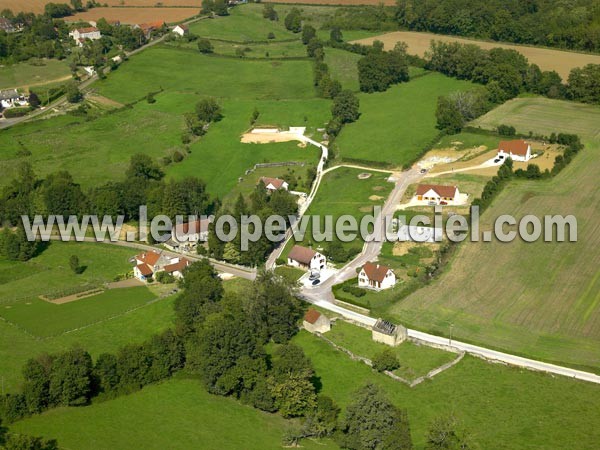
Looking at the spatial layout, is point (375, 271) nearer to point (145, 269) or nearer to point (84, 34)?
point (145, 269)

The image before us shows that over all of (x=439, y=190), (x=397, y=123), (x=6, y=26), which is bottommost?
(x=439, y=190)

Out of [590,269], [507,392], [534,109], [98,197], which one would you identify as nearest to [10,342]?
Answer: [98,197]

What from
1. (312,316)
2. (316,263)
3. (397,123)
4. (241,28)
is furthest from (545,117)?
(241,28)

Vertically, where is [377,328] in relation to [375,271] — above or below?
below

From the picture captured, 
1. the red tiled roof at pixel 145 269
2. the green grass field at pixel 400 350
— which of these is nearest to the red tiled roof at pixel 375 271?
the green grass field at pixel 400 350

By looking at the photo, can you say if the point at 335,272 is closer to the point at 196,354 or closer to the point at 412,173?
the point at 196,354

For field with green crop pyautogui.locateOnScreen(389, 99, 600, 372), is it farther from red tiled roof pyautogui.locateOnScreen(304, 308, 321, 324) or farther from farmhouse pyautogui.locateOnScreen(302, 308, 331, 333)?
red tiled roof pyautogui.locateOnScreen(304, 308, 321, 324)

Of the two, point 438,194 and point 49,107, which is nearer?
point 438,194

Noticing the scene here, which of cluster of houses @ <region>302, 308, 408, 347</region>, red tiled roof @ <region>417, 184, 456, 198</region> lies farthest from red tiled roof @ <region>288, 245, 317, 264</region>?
red tiled roof @ <region>417, 184, 456, 198</region>
